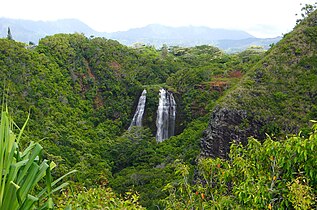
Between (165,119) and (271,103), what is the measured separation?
416 inches

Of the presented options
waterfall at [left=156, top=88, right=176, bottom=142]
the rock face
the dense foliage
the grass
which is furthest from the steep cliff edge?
the grass

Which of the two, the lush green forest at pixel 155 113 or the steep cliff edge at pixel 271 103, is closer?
the lush green forest at pixel 155 113

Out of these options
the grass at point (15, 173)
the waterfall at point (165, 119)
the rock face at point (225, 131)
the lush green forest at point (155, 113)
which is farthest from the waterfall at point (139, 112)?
the grass at point (15, 173)

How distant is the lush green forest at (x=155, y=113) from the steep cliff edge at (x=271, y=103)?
48 mm

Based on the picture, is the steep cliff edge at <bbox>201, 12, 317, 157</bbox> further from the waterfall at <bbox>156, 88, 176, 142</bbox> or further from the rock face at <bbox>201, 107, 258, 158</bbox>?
the waterfall at <bbox>156, 88, 176, 142</bbox>

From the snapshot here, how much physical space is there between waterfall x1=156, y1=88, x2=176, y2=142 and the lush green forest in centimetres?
49

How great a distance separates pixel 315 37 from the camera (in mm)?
18594

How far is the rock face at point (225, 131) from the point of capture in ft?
53.8

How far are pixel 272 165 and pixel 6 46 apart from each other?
26.1 meters

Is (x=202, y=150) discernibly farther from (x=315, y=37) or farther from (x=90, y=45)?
(x=90, y=45)

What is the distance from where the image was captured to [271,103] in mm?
16797

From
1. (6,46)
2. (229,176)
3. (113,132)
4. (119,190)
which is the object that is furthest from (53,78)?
(229,176)

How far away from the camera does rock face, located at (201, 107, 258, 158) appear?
16.4 m

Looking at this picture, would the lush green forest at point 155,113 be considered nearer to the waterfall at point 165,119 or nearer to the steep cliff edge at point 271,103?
the steep cliff edge at point 271,103
